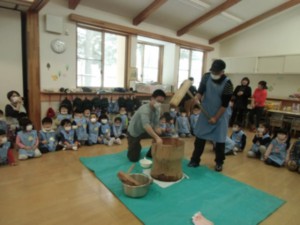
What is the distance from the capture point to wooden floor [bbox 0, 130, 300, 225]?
179 cm

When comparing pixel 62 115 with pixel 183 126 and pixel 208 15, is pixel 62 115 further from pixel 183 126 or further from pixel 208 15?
pixel 208 15

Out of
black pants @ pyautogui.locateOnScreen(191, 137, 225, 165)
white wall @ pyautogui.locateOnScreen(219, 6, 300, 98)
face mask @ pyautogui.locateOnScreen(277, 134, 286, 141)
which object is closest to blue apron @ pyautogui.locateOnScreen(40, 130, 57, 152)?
black pants @ pyautogui.locateOnScreen(191, 137, 225, 165)

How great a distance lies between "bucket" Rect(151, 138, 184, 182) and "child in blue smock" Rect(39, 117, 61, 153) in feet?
5.44

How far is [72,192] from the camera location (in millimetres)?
2158

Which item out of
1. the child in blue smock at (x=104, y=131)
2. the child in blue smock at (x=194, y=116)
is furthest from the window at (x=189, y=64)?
the child in blue smock at (x=104, y=131)

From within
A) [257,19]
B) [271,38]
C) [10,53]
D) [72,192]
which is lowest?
[72,192]

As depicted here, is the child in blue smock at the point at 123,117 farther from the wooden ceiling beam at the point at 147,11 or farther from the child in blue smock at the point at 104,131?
the wooden ceiling beam at the point at 147,11

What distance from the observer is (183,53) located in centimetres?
663

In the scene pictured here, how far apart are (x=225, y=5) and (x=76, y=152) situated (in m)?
4.36

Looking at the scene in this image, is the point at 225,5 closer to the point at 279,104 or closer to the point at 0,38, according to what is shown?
the point at 279,104

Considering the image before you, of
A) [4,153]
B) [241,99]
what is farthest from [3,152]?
[241,99]

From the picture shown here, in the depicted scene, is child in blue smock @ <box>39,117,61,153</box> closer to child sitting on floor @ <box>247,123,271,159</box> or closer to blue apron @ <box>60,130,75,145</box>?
blue apron @ <box>60,130,75,145</box>

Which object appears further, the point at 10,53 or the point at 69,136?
the point at 10,53

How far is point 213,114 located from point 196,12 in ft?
11.5
